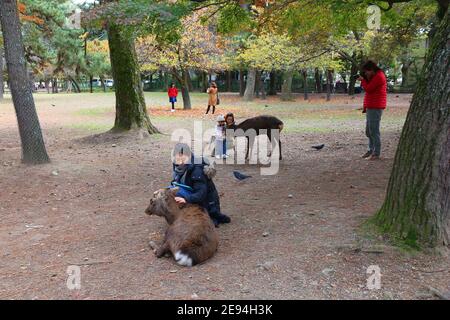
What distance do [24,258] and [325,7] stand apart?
7699mm

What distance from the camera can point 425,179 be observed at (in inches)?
152

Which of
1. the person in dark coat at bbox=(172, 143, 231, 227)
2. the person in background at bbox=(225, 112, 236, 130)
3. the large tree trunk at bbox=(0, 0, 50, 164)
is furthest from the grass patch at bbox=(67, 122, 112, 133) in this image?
the person in dark coat at bbox=(172, 143, 231, 227)

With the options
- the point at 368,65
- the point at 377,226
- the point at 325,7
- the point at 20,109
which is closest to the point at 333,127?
the point at 325,7

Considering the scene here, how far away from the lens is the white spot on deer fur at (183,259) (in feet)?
12.7

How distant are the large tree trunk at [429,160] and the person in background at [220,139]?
15.3 feet

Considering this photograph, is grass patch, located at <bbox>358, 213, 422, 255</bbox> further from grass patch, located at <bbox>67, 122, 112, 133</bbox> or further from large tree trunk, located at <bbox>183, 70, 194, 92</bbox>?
large tree trunk, located at <bbox>183, 70, 194, 92</bbox>

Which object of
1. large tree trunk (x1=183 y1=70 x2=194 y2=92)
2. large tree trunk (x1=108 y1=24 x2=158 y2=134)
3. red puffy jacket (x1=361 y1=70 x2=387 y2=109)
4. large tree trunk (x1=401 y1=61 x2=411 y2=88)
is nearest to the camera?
red puffy jacket (x1=361 y1=70 x2=387 y2=109)

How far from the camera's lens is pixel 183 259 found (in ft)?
12.8

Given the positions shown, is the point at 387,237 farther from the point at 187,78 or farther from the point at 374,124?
the point at 187,78

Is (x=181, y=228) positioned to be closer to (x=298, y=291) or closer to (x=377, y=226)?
(x=298, y=291)

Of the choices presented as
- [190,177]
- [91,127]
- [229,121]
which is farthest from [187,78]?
[190,177]

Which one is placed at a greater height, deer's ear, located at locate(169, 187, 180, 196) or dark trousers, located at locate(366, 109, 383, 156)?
dark trousers, located at locate(366, 109, 383, 156)

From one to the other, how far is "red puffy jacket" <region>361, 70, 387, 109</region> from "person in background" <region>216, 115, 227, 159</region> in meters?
2.75

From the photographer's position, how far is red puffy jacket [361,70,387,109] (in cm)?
783
